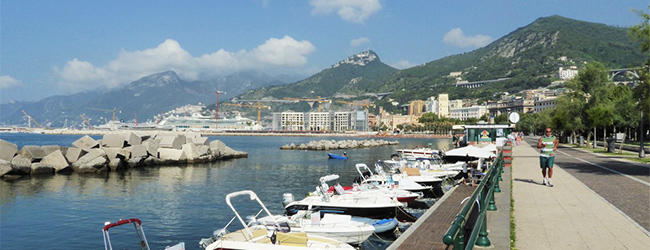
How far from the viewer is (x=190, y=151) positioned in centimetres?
5106

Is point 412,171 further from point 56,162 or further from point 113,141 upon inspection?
point 113,141

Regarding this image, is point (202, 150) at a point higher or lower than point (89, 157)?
lower

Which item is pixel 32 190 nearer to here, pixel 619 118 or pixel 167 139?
pixel 167 139

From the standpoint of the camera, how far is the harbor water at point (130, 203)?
1752 centimetres

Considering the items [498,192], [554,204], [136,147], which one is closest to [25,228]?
[498,192]

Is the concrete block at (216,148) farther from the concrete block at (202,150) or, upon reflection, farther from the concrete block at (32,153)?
the concrete block at (32,153)

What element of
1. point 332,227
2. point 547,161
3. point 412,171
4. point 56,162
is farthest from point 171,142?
point 547,161

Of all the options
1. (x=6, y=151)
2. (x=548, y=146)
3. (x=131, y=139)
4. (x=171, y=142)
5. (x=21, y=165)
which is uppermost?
(x=548, y=146)

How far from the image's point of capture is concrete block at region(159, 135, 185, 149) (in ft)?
171

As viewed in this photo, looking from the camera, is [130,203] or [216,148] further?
[216,148]

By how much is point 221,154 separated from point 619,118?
48.7 meters

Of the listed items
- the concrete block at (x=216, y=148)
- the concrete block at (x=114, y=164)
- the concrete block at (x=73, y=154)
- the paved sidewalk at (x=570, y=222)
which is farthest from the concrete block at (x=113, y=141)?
the paved sidewalk at (x=570, y=222)

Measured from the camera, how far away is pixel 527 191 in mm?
15633

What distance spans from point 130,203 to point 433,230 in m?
18.5
